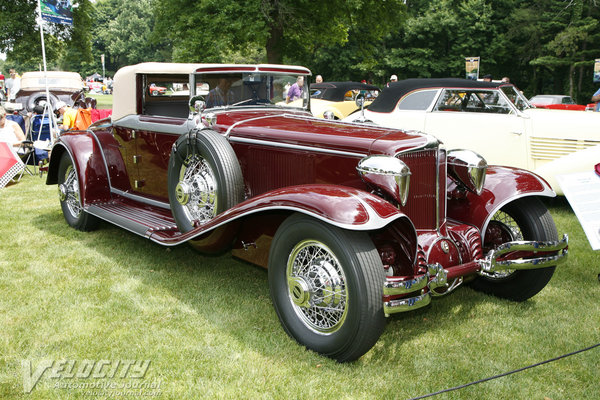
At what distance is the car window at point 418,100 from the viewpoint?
796cm

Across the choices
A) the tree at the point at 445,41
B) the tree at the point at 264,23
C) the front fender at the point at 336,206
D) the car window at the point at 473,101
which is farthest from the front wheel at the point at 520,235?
the tree at the point at 445,41

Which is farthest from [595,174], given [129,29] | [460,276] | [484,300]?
[129,29]

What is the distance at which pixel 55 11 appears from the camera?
11016 millimetres

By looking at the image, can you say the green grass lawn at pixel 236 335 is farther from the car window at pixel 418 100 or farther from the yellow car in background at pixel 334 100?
the yellow car in background at pixel 334 100

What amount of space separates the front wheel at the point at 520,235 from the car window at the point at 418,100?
13.5 ft

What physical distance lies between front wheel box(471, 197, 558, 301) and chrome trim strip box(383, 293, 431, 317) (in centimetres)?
112

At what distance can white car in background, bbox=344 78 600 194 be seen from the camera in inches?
270

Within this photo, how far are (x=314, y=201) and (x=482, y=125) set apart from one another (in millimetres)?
5143

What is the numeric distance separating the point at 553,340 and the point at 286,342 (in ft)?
5.95

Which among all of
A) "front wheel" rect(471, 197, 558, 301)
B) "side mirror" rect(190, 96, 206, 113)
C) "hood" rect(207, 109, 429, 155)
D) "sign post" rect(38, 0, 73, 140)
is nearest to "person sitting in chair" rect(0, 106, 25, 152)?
"sign post" rect(38, 0, 73, 140)

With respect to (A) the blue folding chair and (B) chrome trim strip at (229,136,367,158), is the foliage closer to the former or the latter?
(A) the blue folding chair

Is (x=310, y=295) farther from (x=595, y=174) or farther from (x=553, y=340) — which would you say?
(x=595, y=174)

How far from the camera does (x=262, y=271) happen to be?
483cm

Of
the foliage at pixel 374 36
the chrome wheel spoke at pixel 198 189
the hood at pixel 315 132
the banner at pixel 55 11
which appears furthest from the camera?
the foliage at pixel 374 36
